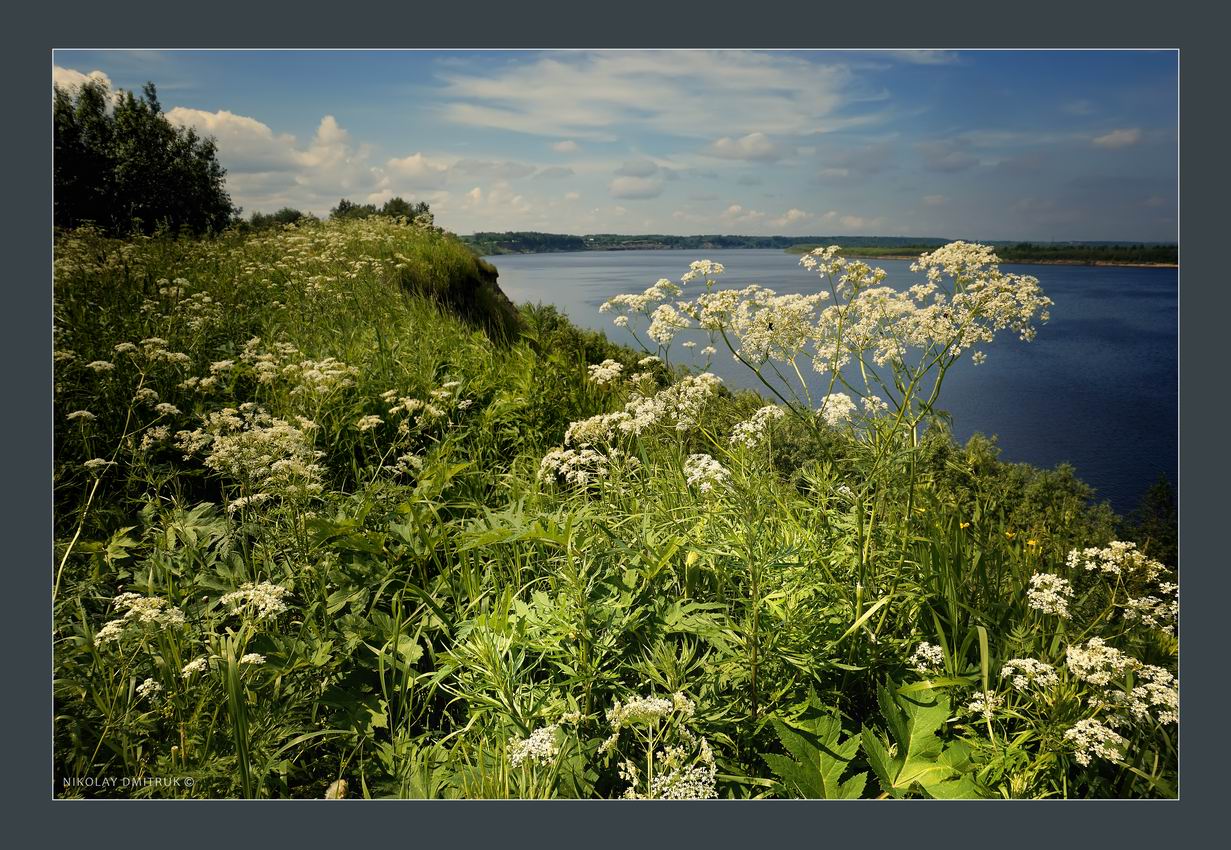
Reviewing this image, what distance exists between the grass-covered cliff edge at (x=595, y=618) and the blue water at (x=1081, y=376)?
5.6 inches

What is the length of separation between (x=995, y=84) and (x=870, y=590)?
2020 millimetres

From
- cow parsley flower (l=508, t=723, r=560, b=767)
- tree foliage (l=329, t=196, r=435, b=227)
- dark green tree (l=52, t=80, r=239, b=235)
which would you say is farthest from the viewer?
tree foliage (l=329, t=196, r=435, b=227)

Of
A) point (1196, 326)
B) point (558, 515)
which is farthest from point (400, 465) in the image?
point (1196, 326)

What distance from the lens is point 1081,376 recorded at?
9.63 feet

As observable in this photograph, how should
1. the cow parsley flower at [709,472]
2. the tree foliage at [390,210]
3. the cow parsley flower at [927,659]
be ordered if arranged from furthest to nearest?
the tree foliage at [390,210] → the cow parsley flower at [709,472] → the cow parsley flower at [927,659]

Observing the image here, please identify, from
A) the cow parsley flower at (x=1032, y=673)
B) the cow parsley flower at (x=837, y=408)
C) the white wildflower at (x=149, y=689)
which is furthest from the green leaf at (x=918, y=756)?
the white wildflower at (x=149, y=689)

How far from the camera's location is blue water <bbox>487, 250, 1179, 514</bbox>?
8.75ft

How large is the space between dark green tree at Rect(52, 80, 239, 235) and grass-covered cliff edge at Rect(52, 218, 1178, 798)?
17cm

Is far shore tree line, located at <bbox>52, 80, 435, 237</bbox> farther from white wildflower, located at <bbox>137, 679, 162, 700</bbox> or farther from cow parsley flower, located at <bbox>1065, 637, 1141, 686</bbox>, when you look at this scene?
cow parsley flower, located at <bbox>1065, 637, 1141, 686</bbox>

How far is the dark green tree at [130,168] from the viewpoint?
296 cm

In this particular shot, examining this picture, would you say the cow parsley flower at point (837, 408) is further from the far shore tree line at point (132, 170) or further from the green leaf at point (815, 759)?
the far shore tree line at point (132, 170)

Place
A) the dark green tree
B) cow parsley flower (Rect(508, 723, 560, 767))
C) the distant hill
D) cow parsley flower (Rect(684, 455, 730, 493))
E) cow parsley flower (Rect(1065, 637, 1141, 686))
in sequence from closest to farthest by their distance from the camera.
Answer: cow parsley flower (Rect(508, 723, 560, 767))
cow parsley flower (Rect(1065, 637, 1141, 686))
cow parsley flower (Rect(684, 455, 730, 493))
the distant hill
the dark green tree

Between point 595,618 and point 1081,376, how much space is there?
2.19 m

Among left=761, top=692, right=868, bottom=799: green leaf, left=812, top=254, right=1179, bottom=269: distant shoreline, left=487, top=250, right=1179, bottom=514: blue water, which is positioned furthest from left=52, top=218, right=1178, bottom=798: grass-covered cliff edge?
left=812, top=254, right=1179, bottom=269: distant shoreline
